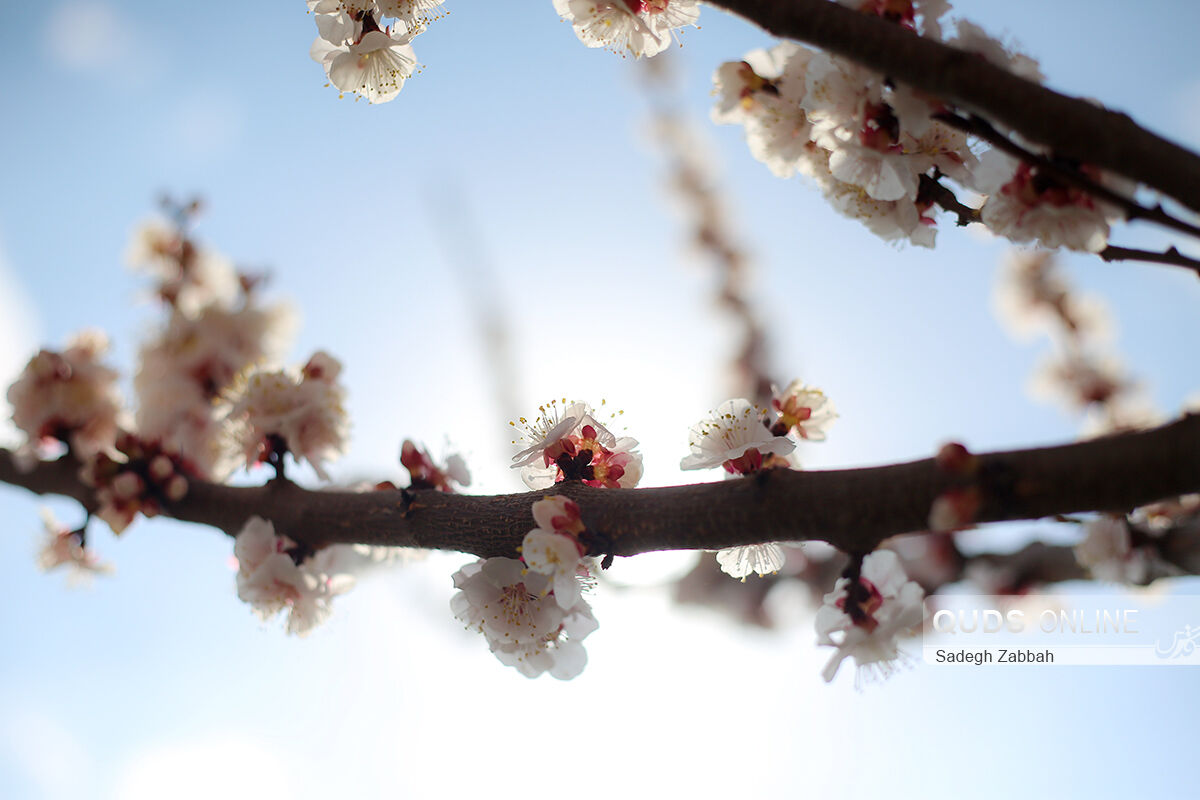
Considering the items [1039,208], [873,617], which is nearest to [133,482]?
[873,617]

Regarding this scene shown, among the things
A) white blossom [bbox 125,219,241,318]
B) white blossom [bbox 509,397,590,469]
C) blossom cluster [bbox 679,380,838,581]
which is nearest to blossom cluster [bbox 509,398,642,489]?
white blossom [bbox 509,397,590,469]

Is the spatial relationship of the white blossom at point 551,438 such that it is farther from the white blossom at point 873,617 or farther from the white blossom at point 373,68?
the white blossom at point 373,68

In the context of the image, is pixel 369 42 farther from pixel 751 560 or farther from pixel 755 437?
pixel 751 560

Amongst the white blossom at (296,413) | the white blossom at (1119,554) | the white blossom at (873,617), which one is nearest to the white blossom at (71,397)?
the white blossom at (296,413)

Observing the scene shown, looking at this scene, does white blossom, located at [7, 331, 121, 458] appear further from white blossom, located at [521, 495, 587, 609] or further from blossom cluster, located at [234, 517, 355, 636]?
white blossom, located at [521, 495, 587, 609]

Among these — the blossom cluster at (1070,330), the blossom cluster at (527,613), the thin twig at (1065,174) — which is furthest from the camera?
the blossom cluster at (1070,330)

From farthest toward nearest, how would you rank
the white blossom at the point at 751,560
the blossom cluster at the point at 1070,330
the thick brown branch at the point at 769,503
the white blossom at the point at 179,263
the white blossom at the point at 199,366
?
1. the blossom cluster at the point at 1070,330
2. the white blossom at the point at 179,263
3. the white blossom at the point at 199,366
4. the white blossom at the point at 751,560
5. the thick brown branch at the point at 769,503

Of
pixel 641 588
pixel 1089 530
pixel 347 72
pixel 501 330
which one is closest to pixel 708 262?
pixel 501 330
